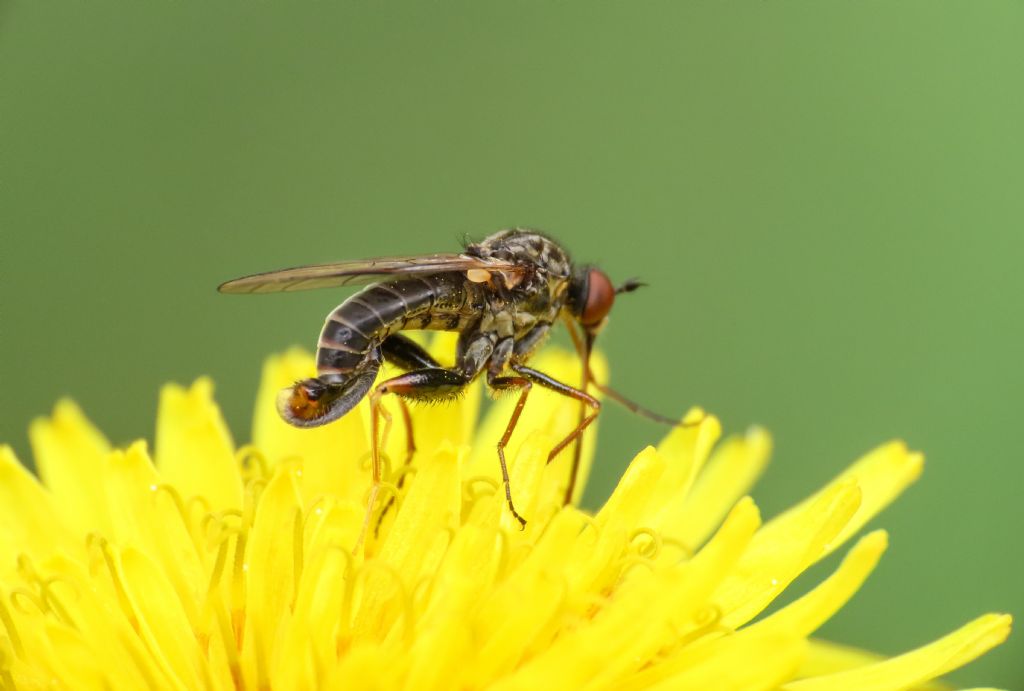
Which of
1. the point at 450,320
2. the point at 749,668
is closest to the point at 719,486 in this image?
the point at 450,320

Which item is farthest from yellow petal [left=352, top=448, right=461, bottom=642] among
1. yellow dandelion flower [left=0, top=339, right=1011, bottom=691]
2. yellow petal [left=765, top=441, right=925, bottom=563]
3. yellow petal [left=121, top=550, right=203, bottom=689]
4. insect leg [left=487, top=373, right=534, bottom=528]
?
yellow petal [left=765, top=441, right=925, bottom=563]

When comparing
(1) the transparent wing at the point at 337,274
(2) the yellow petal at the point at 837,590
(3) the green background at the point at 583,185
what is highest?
(3) the green background at the point at 583,185

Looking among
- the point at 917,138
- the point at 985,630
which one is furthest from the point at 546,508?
the point at 917,138

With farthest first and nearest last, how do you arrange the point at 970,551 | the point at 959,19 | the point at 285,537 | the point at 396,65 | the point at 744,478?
the point at 396,65
the point at 959,19
the point at 970,551
the point at 744,478
the point at 285,537

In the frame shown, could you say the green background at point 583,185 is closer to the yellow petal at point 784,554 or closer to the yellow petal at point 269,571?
the yellow petal at point 784,554

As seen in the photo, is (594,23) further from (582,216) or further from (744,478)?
(744,478)

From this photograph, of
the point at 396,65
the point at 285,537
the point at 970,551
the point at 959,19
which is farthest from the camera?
the point at 396,65

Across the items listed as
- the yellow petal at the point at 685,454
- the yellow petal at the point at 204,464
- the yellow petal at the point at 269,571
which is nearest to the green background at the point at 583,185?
the yellow petal at the point at 685,454
